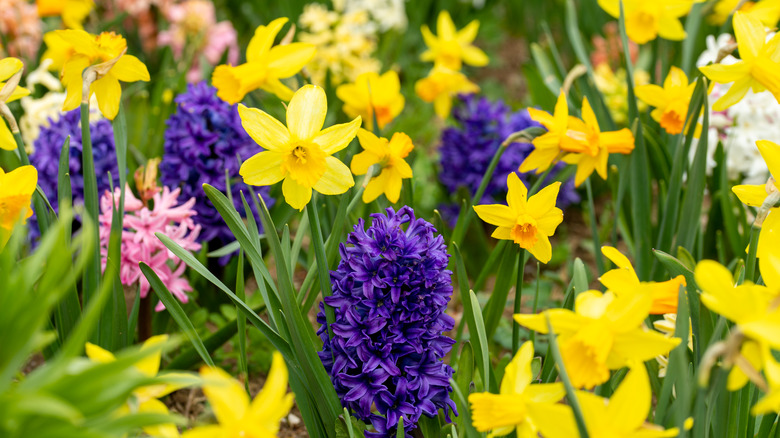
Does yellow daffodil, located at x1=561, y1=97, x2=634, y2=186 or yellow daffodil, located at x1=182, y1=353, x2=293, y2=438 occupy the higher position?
yellow daffodil, located at x1=561, y1=97, x2=634, y2=186

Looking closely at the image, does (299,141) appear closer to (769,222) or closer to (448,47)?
(769,222)

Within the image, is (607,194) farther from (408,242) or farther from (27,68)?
(27,68)

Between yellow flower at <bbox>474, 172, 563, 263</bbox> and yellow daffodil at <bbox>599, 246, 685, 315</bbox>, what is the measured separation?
164 mm

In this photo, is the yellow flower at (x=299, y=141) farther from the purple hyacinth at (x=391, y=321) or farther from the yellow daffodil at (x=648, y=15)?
the yellow daffodil at (x=648, y=15)

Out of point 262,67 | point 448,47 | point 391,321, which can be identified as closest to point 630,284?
point 391,321

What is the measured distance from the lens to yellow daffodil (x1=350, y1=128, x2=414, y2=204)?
1.29m

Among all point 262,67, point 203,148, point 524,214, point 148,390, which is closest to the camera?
point 148,390

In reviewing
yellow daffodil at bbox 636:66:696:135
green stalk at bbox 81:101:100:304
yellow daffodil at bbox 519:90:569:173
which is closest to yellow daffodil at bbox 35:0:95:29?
green stalk at bbox 81:101:100:304

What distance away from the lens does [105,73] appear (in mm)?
1255

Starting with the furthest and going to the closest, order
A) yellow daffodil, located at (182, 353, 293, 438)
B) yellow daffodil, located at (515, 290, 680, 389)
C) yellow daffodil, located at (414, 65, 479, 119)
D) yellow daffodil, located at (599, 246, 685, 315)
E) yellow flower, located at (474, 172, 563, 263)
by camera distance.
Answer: yellow daffodil, located at (414, 65, 479, 119)
yellow flower, located at (474, 172, 563, 263)
yellow daffodil, located at (599, 246, 685, 315)
yellow daffodil, located at (515, 290, 680, 389)
yellow daffodil, located at (182, 353, 293, 438)

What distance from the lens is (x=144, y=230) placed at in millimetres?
1482

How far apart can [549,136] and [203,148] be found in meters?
0.84

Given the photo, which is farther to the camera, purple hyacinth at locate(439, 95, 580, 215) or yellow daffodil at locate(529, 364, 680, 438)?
purple hyacinth at locate(439, 95, 580, 215)

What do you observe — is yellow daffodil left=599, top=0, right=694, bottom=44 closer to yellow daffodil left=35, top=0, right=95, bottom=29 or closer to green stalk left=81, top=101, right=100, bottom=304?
green stalk left=81, top=101, right=100, bottom=304
